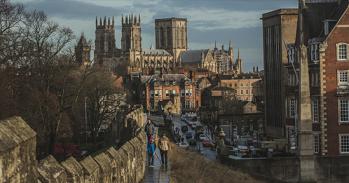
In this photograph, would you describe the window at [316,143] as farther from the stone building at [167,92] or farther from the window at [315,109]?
the stone building at [167,92]

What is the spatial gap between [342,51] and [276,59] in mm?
32918

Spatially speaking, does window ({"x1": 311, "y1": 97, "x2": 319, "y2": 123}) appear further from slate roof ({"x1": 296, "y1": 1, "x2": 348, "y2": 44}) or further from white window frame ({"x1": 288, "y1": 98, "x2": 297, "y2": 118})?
slate roof ({"x1": 296, "y1": 1, "x2": 348, "y2": 44})

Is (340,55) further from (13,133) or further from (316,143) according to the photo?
(13,133)

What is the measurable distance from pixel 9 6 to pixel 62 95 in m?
9.81

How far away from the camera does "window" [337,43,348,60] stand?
180 feet

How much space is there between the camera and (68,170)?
930 cm

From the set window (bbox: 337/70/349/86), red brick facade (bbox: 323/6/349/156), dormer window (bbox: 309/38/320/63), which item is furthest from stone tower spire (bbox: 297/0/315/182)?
window (bbox: 337/70/349/86)

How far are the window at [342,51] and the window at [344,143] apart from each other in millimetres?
5635

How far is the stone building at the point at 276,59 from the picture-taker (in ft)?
272

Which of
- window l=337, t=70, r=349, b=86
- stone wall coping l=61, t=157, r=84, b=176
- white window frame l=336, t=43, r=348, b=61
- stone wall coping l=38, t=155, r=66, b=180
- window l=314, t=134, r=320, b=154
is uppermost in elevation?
white window frame l=336, t=43, r=348, b=61

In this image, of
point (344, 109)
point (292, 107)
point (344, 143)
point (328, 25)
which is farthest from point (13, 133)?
point (292, 107)

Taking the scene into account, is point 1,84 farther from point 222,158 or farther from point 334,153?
point 334,153

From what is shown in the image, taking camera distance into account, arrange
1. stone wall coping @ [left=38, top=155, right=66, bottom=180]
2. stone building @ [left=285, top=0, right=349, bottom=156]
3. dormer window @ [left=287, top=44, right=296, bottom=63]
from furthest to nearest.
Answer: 1. dormer window @ [left=287, top=44, right=296, bottom=63]
2. stone building @ [left=285, top=0, right=349, bottom=156]
3. stone wall coping @ [left=38, top=155, right=66, bottom=180]

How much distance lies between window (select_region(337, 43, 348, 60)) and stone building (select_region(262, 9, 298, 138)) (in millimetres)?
22988
